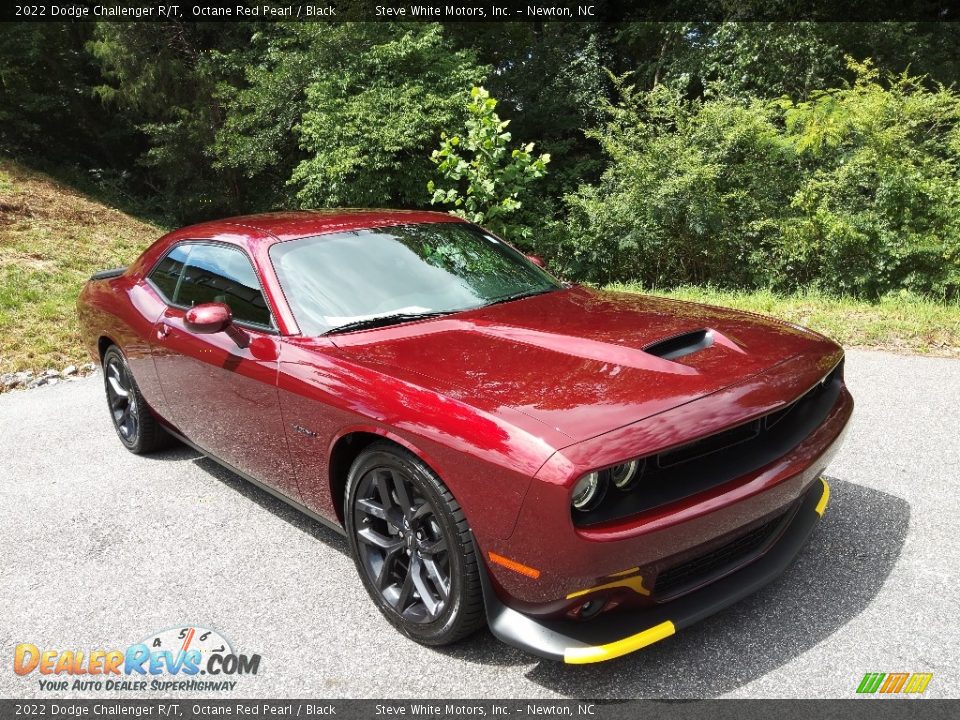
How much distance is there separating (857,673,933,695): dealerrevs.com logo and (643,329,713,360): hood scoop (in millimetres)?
1200

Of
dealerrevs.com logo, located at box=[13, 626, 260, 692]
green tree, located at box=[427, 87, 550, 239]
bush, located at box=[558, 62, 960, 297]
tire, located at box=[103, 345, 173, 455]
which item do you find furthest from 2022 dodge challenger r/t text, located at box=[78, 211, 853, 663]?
bush, located at box=[558, 62, 960, 297]

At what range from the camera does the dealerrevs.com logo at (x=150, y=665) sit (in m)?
2.60

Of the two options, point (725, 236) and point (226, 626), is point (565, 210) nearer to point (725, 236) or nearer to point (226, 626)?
point (725, 236)

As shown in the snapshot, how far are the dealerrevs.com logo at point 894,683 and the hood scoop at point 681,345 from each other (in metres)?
1.20

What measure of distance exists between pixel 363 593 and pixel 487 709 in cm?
89

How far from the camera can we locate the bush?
29.3 ft

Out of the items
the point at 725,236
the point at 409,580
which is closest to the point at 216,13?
the point at 725,236

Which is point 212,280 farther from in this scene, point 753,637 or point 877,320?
point 877,320

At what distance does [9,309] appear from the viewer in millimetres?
8656

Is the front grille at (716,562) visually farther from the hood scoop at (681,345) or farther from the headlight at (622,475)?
the hood scoop at (681,345)

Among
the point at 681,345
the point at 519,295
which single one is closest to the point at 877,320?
the point at 519,295

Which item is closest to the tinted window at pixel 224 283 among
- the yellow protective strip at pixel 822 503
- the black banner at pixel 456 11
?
the yellow protective strip at pixel 822 503

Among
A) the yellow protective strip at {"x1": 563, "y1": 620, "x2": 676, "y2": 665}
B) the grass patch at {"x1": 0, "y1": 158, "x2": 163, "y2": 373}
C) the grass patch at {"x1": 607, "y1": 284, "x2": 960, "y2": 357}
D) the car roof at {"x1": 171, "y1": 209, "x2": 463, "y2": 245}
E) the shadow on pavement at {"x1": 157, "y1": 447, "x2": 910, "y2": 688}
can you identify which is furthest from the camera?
the grass patch at {"x1": 0, "y1": 158, "x2": 163, "y2": 373}

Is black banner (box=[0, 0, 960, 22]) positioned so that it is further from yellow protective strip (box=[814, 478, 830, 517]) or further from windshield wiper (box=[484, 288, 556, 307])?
yellow protective strip (box=[814, 478, 830, 517])
